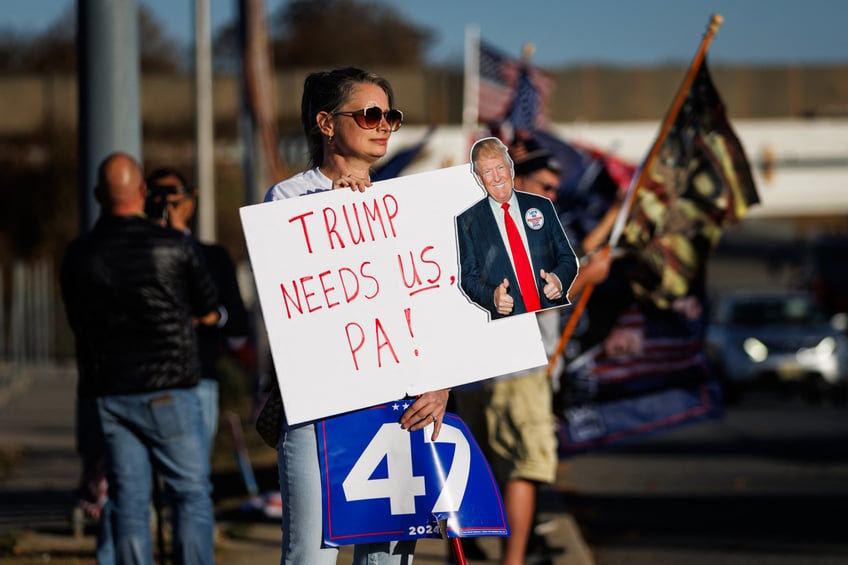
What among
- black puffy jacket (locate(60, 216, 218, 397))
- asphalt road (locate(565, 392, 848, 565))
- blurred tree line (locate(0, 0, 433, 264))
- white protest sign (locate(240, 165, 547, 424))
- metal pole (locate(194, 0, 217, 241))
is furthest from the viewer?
blurred tree line (locate(0, 0, 433, 264))

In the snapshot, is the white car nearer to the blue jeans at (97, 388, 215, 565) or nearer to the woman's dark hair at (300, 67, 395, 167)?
the blue jeans at (97, 388, 215, 565)

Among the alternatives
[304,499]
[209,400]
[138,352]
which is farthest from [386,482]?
[209,400]

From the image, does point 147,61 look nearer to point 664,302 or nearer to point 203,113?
point 203,113

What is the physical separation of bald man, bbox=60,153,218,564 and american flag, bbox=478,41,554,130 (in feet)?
18.0

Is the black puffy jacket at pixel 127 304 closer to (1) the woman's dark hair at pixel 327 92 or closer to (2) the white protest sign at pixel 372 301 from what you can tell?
(1) the woman's dark hair at pixel 327 92

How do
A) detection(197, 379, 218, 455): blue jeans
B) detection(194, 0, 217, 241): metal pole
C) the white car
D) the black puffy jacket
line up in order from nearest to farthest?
the black puffy jacket → detection(197, 379, 218, 455): blue jeans → detection(194, 0, 217, 241): metal pole → the white car

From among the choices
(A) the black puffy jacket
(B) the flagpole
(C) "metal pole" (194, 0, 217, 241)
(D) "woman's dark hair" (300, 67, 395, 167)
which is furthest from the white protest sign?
(C) "metal pole" (194, 0, 217, 241)

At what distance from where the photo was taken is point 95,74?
787 cm

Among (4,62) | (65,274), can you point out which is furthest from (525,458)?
(4,62)

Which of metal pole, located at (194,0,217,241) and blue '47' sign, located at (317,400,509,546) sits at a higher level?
metal pole, located at (194,0,217,241)

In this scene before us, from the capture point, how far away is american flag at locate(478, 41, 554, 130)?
38.0 feet

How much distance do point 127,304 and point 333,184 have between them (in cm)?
166

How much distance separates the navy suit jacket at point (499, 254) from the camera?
4.32m

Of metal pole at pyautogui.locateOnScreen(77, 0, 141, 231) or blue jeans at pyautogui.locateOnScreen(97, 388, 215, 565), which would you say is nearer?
blue jeans at pyautogui.locateOnScreen(97, 388, 215, 565)
